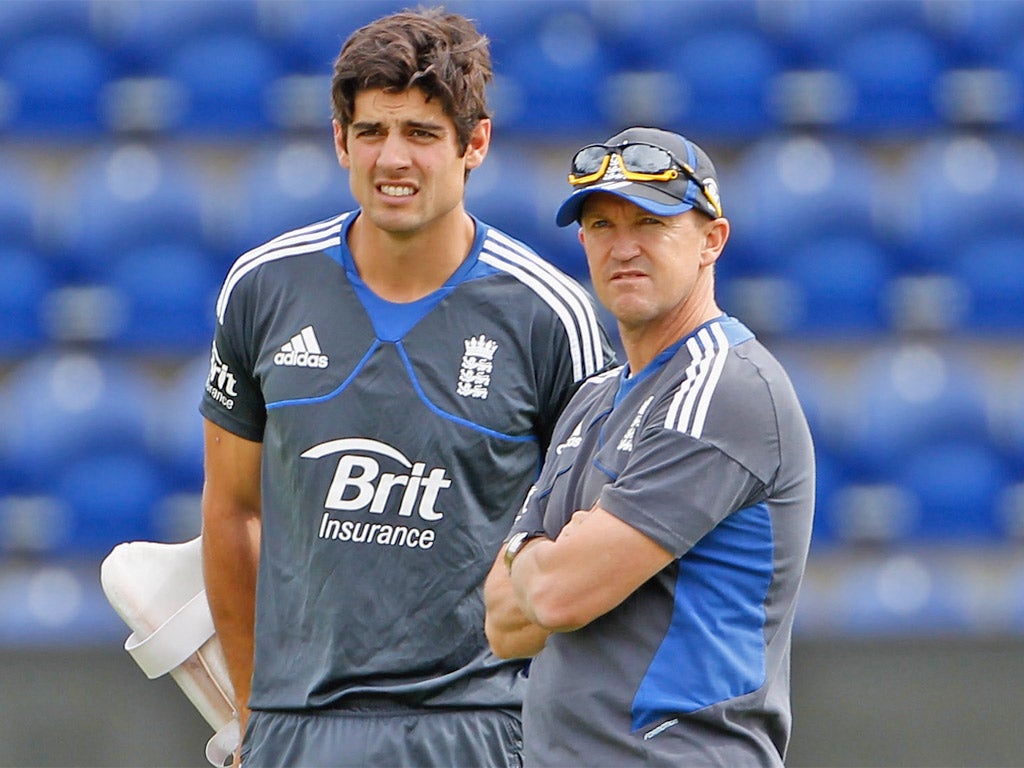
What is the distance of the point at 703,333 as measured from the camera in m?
2.26

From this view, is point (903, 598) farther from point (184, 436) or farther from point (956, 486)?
point (184, 436)

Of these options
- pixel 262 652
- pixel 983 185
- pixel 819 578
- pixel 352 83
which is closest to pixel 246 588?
pixel 262 652

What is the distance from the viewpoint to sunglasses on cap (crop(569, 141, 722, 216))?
227 centimetres

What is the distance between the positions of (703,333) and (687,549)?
0.33 metres

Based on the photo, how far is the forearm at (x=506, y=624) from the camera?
7.44ft

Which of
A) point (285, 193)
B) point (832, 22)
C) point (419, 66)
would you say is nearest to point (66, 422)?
point (285, 193)

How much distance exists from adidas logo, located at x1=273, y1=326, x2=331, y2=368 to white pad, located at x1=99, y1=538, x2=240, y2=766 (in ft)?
1.49

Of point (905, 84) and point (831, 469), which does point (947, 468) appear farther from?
point (905, 84)

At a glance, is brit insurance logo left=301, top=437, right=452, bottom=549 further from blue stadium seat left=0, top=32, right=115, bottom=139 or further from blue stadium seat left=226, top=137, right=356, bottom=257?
blue stadium seat left=0, top=32, right=115, bottom=139

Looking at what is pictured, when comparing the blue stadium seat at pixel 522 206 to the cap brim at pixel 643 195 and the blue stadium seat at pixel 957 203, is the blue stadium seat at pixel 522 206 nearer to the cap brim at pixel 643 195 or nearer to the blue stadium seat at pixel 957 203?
the blue stadium seat at pixel 957 203

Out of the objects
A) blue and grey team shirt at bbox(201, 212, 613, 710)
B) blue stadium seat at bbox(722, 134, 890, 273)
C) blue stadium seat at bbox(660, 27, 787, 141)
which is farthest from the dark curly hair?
blue stadium seat at bbox(660, 27, 787, 141)

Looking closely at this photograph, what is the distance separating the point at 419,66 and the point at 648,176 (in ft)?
1.62

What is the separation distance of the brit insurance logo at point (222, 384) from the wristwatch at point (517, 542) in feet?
2.15

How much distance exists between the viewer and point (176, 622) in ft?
9.36
